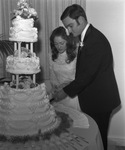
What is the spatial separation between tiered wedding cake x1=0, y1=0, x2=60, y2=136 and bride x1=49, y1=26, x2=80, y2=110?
829 millimetres

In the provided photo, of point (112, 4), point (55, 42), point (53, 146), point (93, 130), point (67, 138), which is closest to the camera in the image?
point (53, 146)

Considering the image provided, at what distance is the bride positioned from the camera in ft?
9.05

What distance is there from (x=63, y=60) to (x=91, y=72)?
1.69ft

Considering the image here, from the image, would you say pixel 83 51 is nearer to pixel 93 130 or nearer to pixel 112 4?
pixel 93 130

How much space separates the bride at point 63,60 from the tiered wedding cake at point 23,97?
83cm

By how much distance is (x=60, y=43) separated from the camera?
8.96 feet

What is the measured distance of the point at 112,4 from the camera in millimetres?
3234

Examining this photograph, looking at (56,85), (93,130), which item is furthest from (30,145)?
(56,85)

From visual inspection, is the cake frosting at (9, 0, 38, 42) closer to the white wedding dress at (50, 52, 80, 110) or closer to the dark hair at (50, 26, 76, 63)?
the dark hair at (50, 26, 76, 63)

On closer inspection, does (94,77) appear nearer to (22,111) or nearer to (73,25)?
(73,25)

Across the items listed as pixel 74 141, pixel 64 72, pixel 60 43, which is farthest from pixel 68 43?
pixel 74 141

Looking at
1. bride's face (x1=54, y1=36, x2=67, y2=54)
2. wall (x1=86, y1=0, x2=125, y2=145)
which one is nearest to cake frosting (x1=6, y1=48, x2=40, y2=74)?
bride's face (x1=54, y1=36, x2=67, y2=54)

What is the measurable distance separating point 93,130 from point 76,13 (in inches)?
40.6

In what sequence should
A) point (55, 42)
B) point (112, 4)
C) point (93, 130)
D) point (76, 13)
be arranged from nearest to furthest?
point (93, 130) → point (76, 13) → point (55, 42) → point (112, 4)
